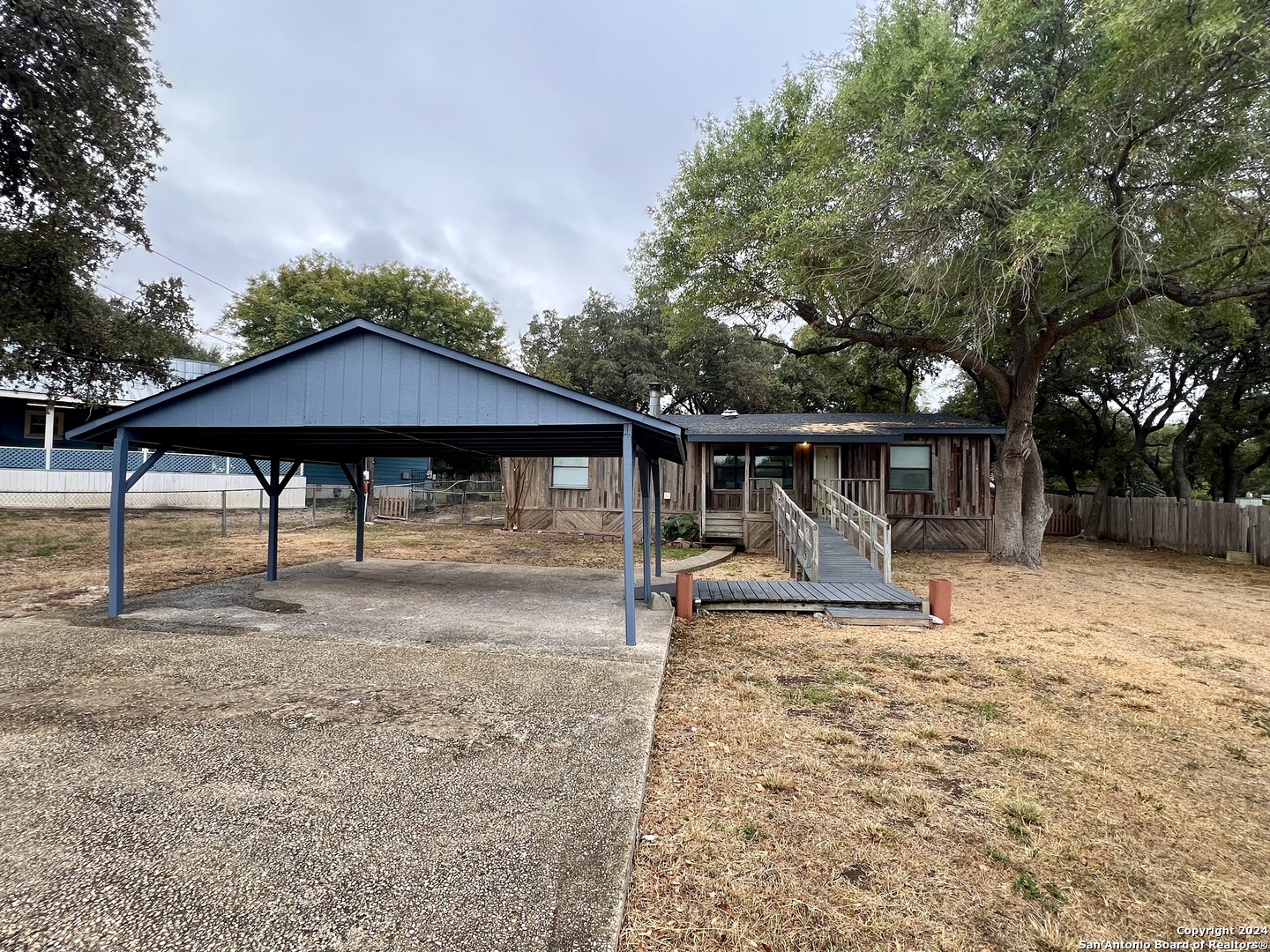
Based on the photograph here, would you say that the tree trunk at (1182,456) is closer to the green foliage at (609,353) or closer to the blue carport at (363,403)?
the green foliage at (609,353)

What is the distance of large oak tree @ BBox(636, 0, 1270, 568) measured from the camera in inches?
320

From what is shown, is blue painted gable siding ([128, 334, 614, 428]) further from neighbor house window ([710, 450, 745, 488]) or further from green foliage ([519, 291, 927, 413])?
green foliage ([519, 291, 927, 413])

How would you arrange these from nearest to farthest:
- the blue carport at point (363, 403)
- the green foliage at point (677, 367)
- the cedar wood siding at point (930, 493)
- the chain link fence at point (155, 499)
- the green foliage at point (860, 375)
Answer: the blue carport at point (363, 403), the cedar wood siding at point (930, 493), the chain link fence at point (155, 499), the green foliage at point (860, 375), the green foliage at point (677, 367)

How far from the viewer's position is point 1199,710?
4383 mm

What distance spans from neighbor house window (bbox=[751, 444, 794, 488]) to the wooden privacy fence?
10.4 meters

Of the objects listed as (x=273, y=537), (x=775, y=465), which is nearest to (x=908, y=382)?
(x=775, y=465)

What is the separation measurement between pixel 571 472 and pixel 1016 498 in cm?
1135

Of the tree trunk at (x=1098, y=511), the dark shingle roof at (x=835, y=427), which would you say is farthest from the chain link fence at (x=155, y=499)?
the tree trunk at (x=1098, y=511)

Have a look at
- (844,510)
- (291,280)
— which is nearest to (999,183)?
(844,510)

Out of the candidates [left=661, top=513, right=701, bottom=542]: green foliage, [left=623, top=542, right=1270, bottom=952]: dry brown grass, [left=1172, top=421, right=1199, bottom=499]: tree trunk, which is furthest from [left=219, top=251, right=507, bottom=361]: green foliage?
[left=1172, top=421, right=1199, bottom=499]: tree trunk

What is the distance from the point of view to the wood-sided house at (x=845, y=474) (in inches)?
557

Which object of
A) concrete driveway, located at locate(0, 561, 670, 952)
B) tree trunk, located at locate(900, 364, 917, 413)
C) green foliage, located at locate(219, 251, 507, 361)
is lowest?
concrete driveway, located at locate(0, 561, 670, 952)

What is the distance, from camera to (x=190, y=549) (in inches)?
→ 464

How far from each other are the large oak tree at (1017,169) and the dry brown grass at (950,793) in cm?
647
